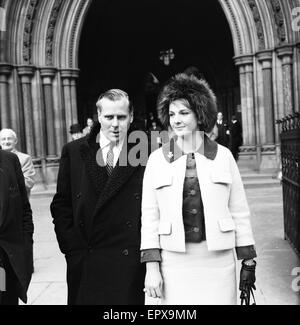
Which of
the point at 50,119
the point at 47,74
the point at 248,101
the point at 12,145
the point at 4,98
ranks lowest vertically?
the point at 12,145

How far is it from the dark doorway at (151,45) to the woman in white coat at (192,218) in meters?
15.3

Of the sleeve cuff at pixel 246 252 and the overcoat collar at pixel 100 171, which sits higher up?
the overcoat collar at pixel 100 171

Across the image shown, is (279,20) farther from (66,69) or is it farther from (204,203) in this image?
(204,203)

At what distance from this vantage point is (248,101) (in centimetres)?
1177

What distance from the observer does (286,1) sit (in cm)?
1065

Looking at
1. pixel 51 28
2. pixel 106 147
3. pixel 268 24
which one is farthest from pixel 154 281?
pixel 51 28

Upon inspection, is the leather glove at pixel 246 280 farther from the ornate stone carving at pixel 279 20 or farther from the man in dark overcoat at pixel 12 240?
the ornate stone carving at pixel 279 20

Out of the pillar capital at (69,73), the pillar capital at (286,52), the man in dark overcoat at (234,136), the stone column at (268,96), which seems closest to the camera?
the pillar capital at (286,52)

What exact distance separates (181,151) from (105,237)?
2.08ft

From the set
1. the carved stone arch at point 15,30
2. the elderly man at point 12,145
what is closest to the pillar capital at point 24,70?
the carved stone arch at point 15,30

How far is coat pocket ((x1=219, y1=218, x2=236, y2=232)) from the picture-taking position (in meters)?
2.28

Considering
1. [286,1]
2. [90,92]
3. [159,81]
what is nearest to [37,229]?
[286,1]

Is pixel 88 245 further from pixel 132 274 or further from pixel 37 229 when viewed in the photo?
pixel 37 229

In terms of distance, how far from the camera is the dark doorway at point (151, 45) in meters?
17.4
